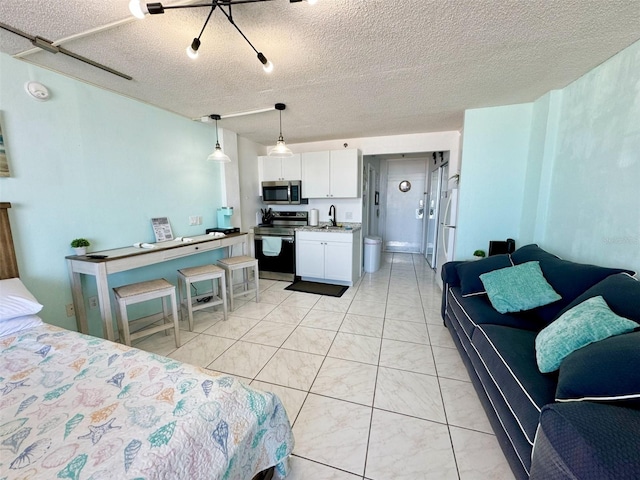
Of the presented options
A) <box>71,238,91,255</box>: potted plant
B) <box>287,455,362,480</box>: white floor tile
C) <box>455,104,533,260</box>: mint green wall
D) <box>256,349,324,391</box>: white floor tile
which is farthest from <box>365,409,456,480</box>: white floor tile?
<box>71,238,91,255</box>: potted plant

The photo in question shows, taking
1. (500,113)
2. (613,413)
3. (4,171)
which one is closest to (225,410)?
(613,413)

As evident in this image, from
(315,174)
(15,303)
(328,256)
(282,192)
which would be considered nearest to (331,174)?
(315,174)

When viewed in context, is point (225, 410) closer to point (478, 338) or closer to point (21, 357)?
point (21, 357)

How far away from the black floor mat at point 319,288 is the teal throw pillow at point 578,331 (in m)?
2.42

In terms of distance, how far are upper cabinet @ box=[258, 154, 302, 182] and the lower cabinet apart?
1053 millimetres

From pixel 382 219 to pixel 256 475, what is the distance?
5733 mm

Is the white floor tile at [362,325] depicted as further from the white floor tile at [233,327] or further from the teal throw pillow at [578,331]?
the teal throw pillow at [578,331]

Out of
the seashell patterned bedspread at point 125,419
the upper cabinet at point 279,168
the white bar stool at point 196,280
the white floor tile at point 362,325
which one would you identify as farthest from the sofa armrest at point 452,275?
the upper cabinet at point 279,168

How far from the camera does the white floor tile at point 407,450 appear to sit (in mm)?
1219

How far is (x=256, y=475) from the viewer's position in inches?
42.6

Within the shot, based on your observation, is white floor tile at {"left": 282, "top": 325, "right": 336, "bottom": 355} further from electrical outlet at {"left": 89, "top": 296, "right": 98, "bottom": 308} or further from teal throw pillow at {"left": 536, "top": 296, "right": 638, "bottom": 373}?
electrical outlet at {"left": 89, "top": 296, "right": 98, "bottom": 308}

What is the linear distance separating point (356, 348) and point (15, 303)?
230 centimetres

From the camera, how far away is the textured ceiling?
1.35 m

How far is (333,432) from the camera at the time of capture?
1438 millimetres
